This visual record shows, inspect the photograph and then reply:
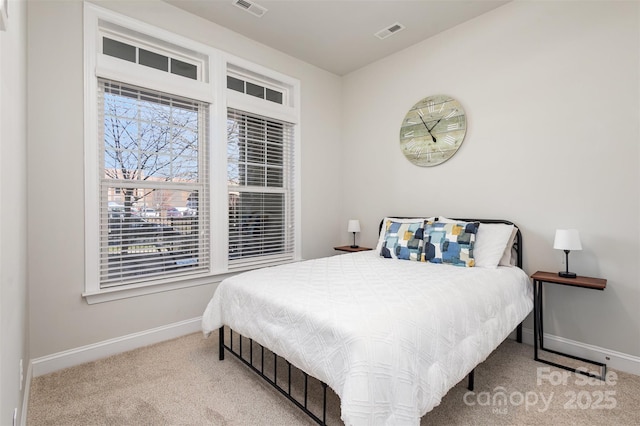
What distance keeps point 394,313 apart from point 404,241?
1.51m

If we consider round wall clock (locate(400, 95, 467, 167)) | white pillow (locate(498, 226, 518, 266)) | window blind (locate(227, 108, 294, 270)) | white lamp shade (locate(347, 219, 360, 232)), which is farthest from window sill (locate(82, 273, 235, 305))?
white pillow (locate(498, 226, 518, 266))

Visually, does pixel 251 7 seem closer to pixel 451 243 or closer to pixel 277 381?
pixel 451 243

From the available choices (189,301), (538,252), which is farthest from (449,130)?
(189,301)

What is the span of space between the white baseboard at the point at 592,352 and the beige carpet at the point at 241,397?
8 cm

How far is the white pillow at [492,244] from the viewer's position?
2.54 metres

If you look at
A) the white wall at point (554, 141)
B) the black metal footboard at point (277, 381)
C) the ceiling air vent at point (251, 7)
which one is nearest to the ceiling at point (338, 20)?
the ceiling air vent at point (251, 7)

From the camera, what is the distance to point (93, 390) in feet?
6.57

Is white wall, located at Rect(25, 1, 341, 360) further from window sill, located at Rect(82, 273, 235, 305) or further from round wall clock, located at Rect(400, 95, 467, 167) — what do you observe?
round wall clock, located at Rect(400, 95, 467, 167)

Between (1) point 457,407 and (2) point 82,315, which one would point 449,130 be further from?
(2) point 82,315

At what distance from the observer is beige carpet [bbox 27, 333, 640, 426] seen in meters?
1.72

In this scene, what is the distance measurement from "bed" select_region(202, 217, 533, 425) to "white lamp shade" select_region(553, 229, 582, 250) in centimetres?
35

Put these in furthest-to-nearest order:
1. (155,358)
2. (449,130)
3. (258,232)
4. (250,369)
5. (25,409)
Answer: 1. (258,232)
2. (449,130)
3. (155,358)
4. (250,369)
5. (25,409)

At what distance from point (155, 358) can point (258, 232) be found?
1519mm

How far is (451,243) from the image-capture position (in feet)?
8.71
